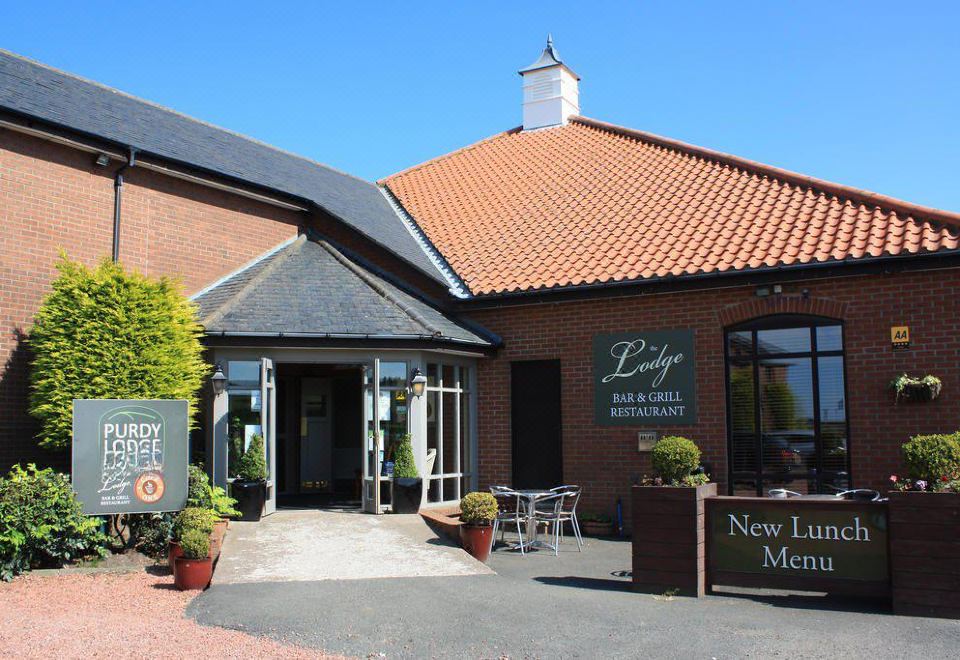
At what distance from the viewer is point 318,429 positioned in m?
17.9

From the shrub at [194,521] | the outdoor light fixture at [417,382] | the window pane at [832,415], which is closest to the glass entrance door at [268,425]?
the outdoor light fixture at [417,382]

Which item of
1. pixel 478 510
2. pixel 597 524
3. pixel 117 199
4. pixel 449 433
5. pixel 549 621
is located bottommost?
pixel 549 621

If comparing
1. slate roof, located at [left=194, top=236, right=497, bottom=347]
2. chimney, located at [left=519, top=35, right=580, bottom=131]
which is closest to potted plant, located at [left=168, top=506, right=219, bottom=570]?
slate roof, located at [left=194, top=236, right=497, bottom=347]

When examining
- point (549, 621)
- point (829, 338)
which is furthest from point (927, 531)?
point (829, 338)

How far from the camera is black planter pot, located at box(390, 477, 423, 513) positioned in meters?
13.3

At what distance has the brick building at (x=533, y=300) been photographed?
12117 millimetres

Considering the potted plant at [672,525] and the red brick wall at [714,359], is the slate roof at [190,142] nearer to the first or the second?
the red brick wall at [714,359]

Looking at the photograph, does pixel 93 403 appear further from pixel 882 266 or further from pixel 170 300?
pixel 882 266

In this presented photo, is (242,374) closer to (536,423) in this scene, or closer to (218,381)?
(218,381)

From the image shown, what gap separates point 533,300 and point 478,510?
4.47 metres

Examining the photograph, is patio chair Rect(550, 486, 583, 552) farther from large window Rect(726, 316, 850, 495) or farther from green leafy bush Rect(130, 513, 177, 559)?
green leafy bush Rect(130, 513, 177, 559)

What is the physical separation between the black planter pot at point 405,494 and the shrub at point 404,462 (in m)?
0.08

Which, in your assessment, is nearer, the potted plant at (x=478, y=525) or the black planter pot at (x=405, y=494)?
the potted plant at (x=478, y=525)

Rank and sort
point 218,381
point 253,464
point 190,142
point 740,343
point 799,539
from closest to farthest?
point 799,539 → point 253,464 → point 218,381 → point 740,343 → point 190,142
